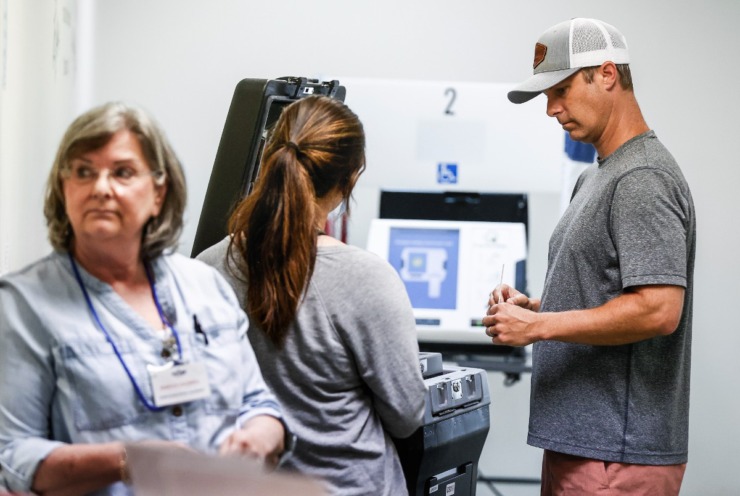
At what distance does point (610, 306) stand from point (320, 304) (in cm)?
65

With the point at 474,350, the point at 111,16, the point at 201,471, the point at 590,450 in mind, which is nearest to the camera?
the point at 201,471

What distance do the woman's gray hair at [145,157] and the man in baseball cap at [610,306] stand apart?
960 millimetres

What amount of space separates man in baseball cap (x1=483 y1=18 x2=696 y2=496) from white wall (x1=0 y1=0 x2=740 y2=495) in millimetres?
2012

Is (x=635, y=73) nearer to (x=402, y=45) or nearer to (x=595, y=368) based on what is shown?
(x=402, y=45)

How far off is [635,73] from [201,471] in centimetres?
373

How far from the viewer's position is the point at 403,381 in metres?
1.39

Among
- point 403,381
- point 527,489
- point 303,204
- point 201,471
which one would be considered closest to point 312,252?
point 303,204

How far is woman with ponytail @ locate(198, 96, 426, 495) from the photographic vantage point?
1.30m

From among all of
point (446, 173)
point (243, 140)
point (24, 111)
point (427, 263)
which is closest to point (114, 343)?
point (243, 140)

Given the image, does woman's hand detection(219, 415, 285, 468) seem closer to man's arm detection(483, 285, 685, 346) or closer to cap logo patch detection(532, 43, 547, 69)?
man's arm detection(483, 285, 685, 346)

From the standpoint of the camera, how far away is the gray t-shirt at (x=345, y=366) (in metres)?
1.32

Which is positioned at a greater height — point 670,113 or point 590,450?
point 670,113

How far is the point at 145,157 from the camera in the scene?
921mm

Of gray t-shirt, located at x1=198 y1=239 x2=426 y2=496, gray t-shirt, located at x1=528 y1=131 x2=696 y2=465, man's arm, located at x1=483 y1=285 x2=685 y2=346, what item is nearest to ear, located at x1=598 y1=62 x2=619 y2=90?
gray t-shirt, located at x1=528 y1=131 x2=696 y2=465
